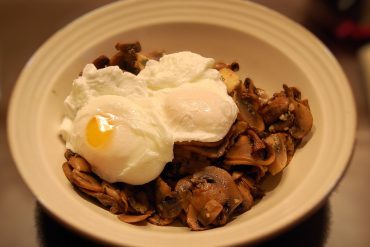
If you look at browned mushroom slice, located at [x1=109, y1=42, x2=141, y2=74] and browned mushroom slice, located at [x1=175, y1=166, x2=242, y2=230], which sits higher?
browned mushroom slice, located at [x1=109, y1=42, x2=141, y2=74]

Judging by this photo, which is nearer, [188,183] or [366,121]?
[188,183]

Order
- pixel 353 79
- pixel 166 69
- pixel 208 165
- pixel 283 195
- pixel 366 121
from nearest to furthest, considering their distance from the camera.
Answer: pixel 283 195 < pixel 208 165 < pixel 166 69 < pixel 366 121 < pixel 353 79

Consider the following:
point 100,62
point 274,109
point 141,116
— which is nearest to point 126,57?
point 100,62

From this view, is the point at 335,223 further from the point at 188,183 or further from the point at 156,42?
the point at 156,42

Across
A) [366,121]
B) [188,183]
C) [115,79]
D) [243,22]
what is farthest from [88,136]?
[366,121]

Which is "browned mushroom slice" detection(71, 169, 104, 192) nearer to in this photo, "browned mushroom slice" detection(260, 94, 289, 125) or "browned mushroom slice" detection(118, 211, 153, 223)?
"browned mushroom slice" detection(118, 211, 153, 223)

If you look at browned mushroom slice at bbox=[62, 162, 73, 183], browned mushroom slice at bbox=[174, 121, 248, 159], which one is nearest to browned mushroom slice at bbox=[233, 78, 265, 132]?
browned mushroom slice at bbox=[174, 121, 248, 159]

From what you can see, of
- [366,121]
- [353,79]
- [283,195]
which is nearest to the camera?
[283,195]
